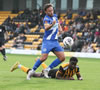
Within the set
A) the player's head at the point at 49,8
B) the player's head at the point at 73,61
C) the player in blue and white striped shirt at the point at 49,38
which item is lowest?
the player's head at the point at 73,61

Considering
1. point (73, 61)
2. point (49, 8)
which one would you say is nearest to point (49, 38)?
point (49, 8)

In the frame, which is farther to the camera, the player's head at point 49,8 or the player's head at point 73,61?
the player's head at point 49,8

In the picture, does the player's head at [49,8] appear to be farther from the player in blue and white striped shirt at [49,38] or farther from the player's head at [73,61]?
the player's head at [73,61]

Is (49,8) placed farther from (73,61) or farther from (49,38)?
(73,61)

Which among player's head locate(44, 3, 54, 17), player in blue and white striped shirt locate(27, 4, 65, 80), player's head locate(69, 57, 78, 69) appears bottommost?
player's head locate(69, 57, 78, 69)

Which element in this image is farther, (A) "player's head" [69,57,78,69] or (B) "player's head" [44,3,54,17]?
(B) "player's head" [44,3,54,17]

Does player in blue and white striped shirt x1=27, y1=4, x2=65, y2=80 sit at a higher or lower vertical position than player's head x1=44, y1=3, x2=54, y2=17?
lower

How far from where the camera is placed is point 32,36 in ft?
85.5

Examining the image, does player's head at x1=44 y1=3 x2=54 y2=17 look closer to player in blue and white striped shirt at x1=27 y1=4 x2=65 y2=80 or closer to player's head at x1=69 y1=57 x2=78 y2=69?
player in blue and white striped shirt at x1=27 y1=4 x2=65 y2=80

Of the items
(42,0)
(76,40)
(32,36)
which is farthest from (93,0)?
(76,40)

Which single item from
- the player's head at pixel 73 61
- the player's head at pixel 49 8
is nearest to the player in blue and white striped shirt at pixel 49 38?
the player's head at pixel 49 8

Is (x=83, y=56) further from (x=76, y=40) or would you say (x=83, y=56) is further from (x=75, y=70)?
(x=75, y=70)

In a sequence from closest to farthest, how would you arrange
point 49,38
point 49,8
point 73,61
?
point 73,61 → point 49,8 → point 49,38

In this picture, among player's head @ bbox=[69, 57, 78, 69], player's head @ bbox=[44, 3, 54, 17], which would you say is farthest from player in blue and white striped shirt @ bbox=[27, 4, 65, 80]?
player's head @ bbox=[69, 57, 78, 69]
